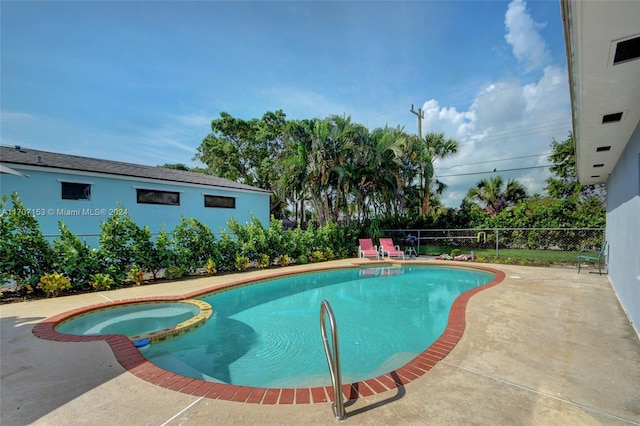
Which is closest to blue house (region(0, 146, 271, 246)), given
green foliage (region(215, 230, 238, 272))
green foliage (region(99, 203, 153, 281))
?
green foliage (region(99, 203, 153, 281))

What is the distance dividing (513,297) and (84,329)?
8129 millimetres

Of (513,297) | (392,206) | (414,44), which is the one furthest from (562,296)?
(392,206)

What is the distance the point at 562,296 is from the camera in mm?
6188

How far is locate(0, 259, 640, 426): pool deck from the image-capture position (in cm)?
226

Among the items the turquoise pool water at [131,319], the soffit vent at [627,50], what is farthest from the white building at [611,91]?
the turquoise pool water at [131,319]

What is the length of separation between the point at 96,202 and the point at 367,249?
38.9 ft

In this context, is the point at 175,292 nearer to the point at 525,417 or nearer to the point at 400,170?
the point at 525,417

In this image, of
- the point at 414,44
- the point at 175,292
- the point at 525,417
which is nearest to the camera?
the point at 525,417

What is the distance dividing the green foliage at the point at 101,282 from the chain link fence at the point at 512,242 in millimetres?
13109

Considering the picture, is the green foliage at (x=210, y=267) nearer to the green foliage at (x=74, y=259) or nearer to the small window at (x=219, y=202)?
the green foliage at (x=74, y=259)

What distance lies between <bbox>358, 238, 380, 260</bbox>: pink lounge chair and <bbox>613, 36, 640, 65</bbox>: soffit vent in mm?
11859

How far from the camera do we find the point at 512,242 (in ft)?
47.6

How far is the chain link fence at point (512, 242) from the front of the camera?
484 inches

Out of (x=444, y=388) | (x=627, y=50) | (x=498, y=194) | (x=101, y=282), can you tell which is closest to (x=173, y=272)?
(x=101, y=282)
